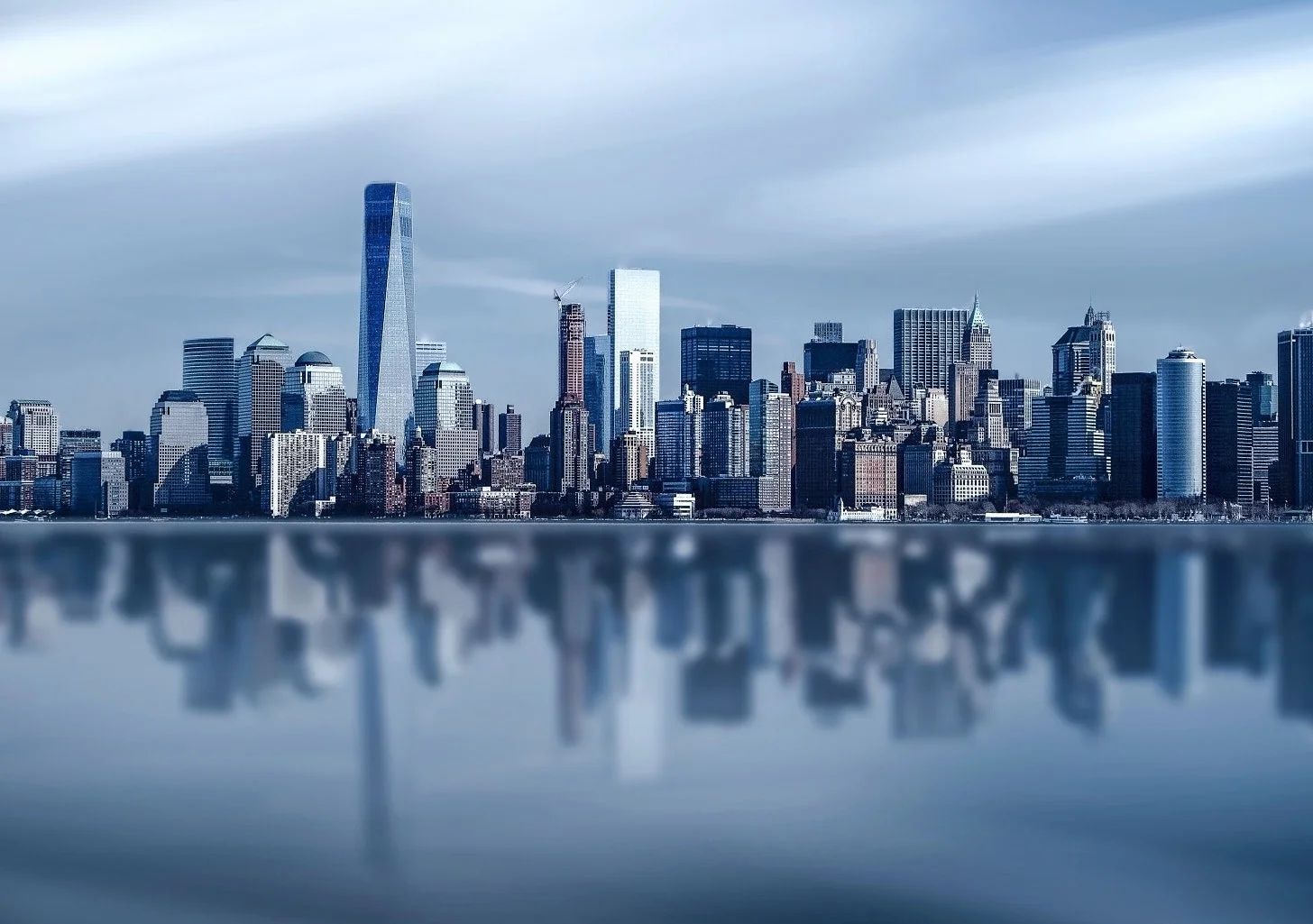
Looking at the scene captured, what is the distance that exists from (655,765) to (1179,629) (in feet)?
94.9

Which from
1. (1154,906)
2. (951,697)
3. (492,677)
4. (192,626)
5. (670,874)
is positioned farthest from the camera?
(192,626)

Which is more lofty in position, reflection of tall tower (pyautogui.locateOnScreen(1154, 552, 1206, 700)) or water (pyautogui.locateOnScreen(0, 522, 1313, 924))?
water (pyautogui.locateOnScreen(0, 522, 1313, 924))

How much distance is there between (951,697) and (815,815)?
11.3 metres

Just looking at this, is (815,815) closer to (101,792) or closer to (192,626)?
(101,792)

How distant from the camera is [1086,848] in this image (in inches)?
742

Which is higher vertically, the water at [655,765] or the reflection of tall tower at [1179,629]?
the water at [655,765]

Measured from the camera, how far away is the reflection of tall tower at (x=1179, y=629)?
3547cm

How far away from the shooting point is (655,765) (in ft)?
78.2

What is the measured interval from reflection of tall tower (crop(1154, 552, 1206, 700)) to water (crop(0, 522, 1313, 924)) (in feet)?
0.95

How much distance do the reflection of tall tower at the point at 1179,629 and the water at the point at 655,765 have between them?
29 cm

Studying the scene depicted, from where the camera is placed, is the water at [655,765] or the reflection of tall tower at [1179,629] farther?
the reflection of tall tower at [1179,629]

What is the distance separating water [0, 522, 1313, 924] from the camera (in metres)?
17.0

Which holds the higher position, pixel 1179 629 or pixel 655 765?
pixel 655 765

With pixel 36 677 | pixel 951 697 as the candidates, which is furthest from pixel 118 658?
pixel 951 697
